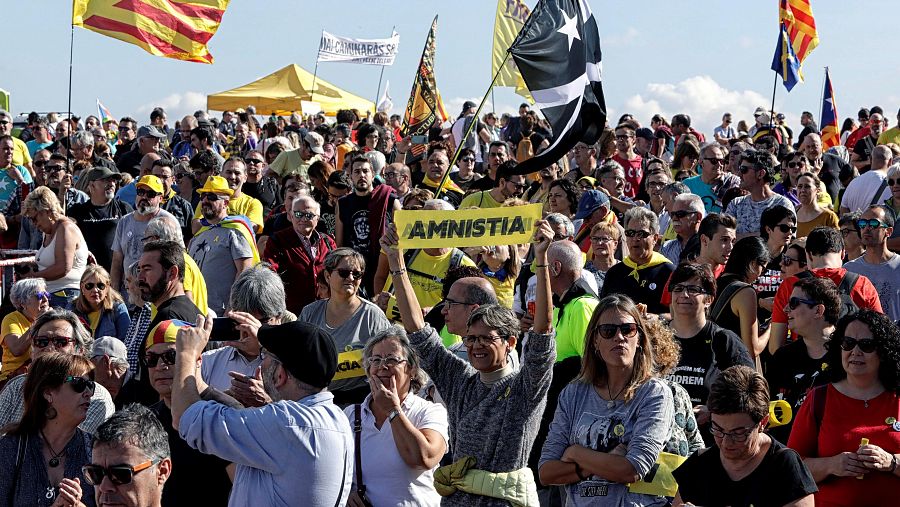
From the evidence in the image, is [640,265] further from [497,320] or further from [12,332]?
[12,332]

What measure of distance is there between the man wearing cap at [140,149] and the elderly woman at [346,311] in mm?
8869

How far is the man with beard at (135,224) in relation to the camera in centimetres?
980

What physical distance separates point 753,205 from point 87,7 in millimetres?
7885

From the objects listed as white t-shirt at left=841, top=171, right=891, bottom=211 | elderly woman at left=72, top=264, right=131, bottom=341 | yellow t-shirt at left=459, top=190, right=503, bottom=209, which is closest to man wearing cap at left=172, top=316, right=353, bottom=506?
elderly woman at left=72, top=264, right=131, bottom=341

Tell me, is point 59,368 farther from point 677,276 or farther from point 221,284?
point 221,284

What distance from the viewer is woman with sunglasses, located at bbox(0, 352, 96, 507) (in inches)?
188

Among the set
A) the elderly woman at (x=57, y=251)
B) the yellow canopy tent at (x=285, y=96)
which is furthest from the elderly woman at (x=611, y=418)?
the yellow canopy tent at (x=285, y=96)

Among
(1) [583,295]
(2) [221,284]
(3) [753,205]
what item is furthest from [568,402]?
(3) [753,205]

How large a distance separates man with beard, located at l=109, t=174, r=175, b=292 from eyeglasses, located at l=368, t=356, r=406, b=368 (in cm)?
508

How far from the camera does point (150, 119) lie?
68.0 ft

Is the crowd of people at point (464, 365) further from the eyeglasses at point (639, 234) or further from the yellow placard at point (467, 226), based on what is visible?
the yellow placard at point (467, 226)

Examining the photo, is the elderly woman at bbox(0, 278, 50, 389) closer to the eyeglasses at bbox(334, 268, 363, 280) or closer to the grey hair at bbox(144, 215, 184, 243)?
the grey hair at bbox(144, 215, 184, 243)

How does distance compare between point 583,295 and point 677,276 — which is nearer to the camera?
point 677,276

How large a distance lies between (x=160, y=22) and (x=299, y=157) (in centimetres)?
227
